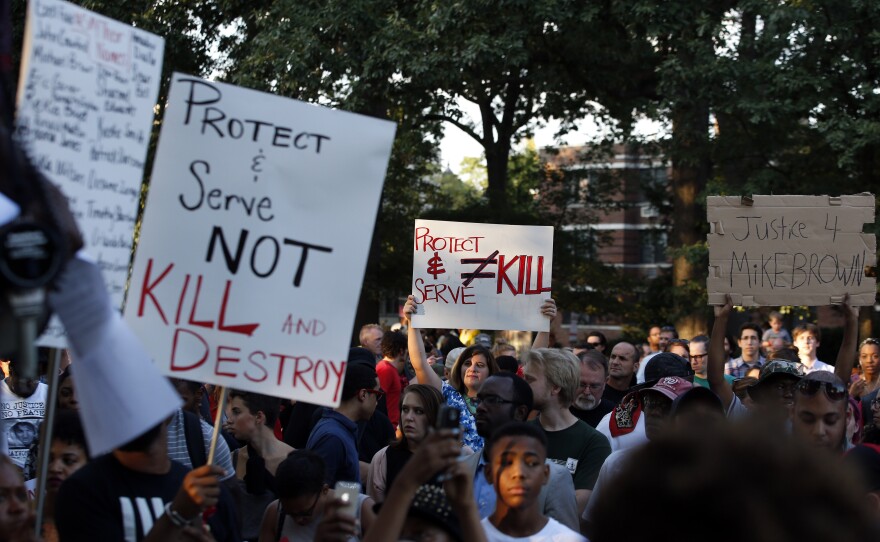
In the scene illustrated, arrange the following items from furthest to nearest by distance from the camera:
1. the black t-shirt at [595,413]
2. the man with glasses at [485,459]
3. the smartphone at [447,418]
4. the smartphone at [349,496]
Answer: the black t-shirt at [595,413], the man with glasses at [485,459], the smartphone at [349,496], the smartphone at [447,418]

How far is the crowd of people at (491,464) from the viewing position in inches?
52.7

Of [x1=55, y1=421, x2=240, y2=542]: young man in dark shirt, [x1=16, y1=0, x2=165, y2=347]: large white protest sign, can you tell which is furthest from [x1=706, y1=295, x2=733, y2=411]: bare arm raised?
[x1=16, y1=0, x2=165, y2=347]: large white protest sign

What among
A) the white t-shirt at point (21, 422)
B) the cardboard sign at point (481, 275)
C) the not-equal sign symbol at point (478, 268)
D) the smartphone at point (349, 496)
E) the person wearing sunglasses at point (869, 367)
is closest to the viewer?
the smartphone at point (349, 496)

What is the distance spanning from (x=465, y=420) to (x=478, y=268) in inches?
71.6

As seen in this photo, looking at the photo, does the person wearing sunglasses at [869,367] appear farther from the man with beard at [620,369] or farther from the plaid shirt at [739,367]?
the man with beard at [620,369]

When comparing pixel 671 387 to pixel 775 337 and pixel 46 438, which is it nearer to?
pixel 46 438

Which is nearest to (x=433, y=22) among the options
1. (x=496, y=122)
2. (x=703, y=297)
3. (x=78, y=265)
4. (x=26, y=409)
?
(x=703, y=297)

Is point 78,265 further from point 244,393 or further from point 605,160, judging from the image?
point 605,160

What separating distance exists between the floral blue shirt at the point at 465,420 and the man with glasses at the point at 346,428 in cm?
49

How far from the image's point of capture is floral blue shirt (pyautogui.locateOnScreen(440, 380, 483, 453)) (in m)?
6.42

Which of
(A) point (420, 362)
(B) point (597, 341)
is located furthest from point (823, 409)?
(B) point (597, 341)

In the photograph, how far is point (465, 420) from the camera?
21.9ft

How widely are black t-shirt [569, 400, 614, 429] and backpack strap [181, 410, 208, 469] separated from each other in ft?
10.1

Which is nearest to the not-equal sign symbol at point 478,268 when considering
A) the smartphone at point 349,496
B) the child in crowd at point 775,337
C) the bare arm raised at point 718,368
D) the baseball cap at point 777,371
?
the bare arm raised at point 718,368
